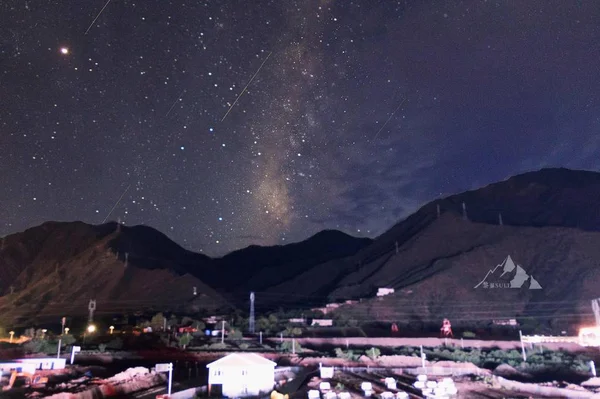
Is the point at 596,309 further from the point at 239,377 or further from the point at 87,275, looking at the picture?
the point at 87,275

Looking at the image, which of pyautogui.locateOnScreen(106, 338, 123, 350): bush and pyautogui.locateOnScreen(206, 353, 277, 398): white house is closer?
pyautogui.locateOnScreen(206, 353, 277, 398): white house

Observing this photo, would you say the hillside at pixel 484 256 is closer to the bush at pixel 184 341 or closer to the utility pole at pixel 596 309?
the utility pole at pixel 596 309

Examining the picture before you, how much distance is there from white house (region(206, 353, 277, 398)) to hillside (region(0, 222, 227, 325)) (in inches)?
2504

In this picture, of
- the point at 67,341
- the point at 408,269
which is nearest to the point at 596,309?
the point at 408,269

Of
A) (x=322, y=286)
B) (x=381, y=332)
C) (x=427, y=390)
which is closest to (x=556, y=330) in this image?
(x=381, y=332)

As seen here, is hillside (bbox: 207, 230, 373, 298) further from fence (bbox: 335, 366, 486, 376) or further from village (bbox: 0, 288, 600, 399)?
fence (bbox: 335, 366, 486, 376)

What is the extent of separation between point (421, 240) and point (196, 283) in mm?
57683

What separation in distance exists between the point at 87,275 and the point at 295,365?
88841 mm

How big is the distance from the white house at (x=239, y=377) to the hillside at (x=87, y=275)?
6360 centimetres

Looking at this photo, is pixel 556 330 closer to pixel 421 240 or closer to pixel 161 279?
pixel 421 240

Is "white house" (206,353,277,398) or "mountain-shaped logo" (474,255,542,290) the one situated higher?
"mountain-shaped logo" (474,255,542,290)

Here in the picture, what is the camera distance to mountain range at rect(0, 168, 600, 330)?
237 ft

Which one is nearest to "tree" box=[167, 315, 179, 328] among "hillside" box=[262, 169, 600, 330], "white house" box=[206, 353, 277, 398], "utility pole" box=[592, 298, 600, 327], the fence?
"hillside" box=[262, 169, 600, 330]

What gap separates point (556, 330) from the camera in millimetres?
55344
